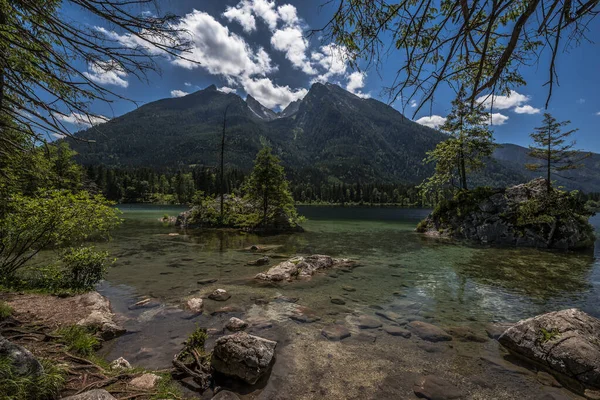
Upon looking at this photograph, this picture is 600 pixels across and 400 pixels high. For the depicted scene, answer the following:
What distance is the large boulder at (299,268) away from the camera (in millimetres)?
14106

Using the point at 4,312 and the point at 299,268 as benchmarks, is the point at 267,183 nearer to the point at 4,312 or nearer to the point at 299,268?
the point at 299,268

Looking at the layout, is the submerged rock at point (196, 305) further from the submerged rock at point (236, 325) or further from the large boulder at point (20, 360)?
the large boulder at point (20, 360)

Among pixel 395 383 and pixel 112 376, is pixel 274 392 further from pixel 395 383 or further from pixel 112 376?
pixel 112 376

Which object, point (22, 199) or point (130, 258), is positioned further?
point (130, 258)

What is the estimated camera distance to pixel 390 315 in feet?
31.8

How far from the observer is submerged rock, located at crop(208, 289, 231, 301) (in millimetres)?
10891

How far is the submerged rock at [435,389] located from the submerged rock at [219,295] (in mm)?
7554

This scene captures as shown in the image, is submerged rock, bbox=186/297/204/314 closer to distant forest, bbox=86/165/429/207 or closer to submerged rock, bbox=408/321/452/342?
submerged rock, bbox=408/321/452/342

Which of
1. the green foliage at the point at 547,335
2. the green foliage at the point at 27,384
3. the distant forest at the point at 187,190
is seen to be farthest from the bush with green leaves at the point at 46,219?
the distant forest at the point at 187,190

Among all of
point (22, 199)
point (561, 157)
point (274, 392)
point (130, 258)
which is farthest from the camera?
point (561, 157)

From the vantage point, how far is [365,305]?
1066cm

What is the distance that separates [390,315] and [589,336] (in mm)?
5059

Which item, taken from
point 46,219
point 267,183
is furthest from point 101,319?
point 267,183

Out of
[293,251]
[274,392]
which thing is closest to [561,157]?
[293,251]
